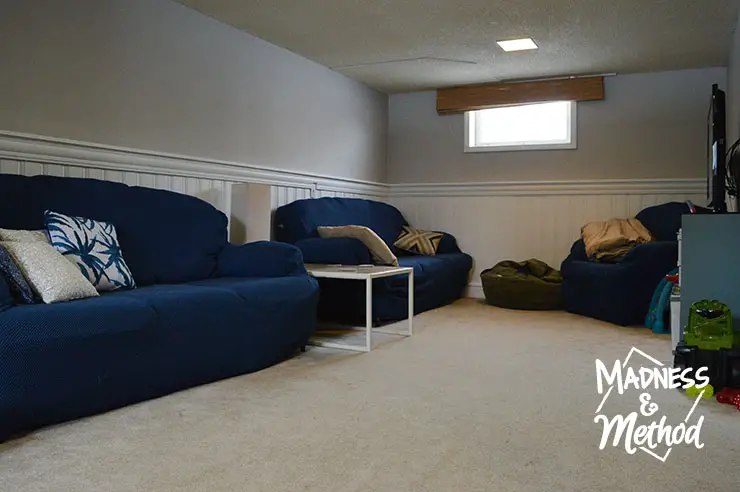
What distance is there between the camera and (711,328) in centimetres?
292

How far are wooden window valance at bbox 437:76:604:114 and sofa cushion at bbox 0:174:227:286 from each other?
123 inches

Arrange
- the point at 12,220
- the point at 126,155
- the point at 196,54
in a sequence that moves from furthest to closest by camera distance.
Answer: the point at 196,54
the point at 126,155
the point at 12,220

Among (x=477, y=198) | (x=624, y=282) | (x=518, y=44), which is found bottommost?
(x=624, y=282)

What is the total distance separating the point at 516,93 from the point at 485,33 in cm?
153

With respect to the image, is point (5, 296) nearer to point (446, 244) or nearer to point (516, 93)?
point (446, 244)

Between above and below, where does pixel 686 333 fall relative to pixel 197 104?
below

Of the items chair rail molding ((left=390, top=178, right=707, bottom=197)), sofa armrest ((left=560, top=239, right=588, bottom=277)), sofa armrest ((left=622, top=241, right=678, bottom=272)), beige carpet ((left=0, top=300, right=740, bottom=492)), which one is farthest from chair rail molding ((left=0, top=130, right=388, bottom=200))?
sofa armrest ((left=622, top=241, right=678, bottom=272))

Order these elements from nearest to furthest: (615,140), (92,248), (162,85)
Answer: (92,248)
(162,85)
(615,140)

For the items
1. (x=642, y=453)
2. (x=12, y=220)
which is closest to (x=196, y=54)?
(x=12, y=220)

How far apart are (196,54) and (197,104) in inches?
11.5

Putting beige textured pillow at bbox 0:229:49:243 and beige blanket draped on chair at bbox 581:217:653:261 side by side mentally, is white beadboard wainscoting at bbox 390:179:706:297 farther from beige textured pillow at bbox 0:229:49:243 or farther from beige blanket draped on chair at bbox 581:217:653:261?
beige textured pillow at bbox 0:229:49:243

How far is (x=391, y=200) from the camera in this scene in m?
Answer: 6.77

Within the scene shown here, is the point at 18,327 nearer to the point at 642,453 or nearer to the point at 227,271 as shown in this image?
the point at 227,271

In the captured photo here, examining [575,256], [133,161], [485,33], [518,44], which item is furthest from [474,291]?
[133,161]
